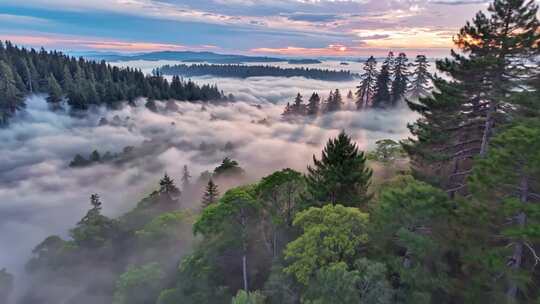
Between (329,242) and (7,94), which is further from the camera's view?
(7,94)

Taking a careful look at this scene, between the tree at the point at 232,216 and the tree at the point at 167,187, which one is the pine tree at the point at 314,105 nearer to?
the tree at the point at 167,187

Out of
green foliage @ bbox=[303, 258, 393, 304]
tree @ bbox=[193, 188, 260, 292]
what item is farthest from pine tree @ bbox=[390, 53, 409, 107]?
green foliage @ bbox=[303, 258, 393, 304]

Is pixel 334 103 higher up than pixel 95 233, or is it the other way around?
pixel 334 103

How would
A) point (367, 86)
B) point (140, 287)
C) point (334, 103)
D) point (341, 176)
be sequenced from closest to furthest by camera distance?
point (341, 176) < point (140, 287) < point (367, 86) < point (334, 103)

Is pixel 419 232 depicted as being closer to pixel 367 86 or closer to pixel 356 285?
pixel 356 285

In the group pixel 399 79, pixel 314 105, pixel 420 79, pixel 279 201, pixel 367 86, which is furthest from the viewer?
pixel 314 105

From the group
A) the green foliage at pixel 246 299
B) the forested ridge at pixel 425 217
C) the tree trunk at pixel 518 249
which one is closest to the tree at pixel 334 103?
Answer: the forested ridge at pixel 425 217

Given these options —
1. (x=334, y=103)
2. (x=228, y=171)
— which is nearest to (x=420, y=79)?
(x=334, y=103)

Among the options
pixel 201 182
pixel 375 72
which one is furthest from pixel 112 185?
pixel 375 72

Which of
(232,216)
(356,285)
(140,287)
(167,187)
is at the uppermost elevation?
(356,285)
